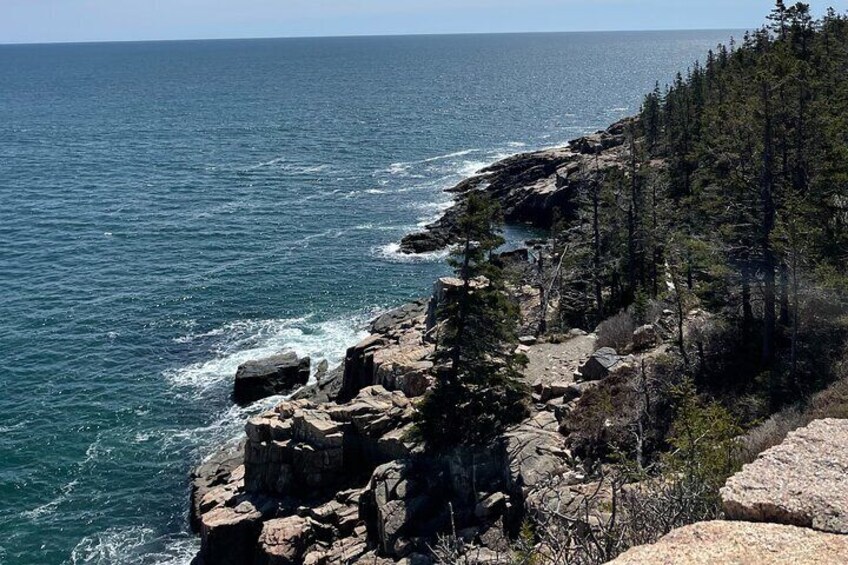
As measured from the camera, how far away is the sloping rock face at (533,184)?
78.8 meters

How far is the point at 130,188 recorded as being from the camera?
318 feet

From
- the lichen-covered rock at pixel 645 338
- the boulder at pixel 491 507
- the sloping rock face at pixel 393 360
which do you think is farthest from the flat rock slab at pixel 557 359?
the boulder at pixel 491 507

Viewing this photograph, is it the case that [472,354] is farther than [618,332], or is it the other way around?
[618,332]

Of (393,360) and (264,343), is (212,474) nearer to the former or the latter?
(393,360)

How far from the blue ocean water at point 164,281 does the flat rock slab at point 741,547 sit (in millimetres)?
29402

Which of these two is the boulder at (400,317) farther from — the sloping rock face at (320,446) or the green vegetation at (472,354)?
the green vegetation at (472,354)

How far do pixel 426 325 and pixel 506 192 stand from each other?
1986 inches

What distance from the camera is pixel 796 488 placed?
47.8 ft

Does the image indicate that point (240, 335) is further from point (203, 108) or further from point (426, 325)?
point (203, 108)

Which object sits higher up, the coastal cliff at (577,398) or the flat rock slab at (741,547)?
the flat rock slab at (741,547)

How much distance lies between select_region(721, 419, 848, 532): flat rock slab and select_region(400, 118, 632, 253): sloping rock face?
61.3 metres

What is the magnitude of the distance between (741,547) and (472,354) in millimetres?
19770

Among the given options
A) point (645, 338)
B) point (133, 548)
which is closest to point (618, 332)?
point (645, 338)

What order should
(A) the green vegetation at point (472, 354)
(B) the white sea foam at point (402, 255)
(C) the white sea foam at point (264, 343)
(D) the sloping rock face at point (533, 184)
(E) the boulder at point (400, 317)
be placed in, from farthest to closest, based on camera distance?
(D) the sloping rock face at point (533, 184), (B) the white sea foam at point (402, 255), (E) the boulder at point (400, 317), (C) the white sea foam at point (264, 343), (A) the green vegetation at point (472, 354)
